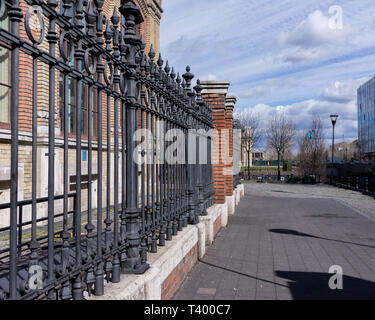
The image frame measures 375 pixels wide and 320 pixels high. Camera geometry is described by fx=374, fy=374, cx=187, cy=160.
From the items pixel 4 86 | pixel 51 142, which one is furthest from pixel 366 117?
pixel 51 142

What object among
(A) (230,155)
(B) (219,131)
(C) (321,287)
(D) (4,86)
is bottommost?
(C) (321,287)

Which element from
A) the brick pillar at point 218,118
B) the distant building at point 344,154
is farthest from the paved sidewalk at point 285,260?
the distant building at point 344,154

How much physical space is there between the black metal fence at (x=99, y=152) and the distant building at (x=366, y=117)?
2963 inches

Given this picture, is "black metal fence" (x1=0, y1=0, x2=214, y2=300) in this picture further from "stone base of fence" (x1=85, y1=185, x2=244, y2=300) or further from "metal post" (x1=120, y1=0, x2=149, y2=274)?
"stone base of fence" (x1=85, y1=185, x2=244, y2=300)

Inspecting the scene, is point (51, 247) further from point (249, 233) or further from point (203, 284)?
point (249, 233)

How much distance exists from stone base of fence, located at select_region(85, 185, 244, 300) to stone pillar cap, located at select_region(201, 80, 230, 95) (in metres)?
3.75

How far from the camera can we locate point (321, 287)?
488 centimetres

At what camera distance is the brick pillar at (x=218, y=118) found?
9.62m

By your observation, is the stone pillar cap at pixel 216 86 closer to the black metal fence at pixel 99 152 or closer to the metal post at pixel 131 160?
the black metal fence at pixel 99 152

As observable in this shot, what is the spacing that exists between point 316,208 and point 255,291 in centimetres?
999

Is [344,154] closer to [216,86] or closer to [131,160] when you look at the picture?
[216,86]

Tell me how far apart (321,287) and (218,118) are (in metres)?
5.90
